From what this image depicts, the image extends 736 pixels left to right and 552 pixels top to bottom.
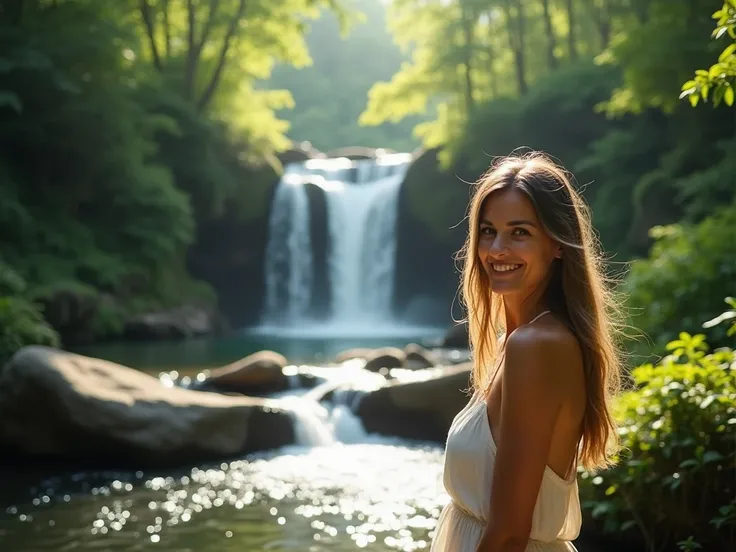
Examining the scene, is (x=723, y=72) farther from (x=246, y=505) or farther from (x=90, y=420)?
(x=90, y=420)

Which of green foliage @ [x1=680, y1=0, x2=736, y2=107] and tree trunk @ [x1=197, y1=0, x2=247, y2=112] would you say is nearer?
green foliage @ [x1=680, y1=0, x2=736, y2=107]

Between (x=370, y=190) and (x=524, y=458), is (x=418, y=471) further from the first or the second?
(x=370, y=190)

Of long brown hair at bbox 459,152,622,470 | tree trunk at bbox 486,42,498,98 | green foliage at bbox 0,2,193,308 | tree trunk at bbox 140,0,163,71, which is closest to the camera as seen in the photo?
long brown hair at bbox 459,152,622,470

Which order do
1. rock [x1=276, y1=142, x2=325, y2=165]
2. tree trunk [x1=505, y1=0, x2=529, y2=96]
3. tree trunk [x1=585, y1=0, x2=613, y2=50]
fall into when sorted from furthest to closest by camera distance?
rock [x1=276, y1=142, x2=325, y2=165] → tree trunk [x1=505, y1=0, x2=529, y2=96] → tree trunk [x1=585, y1=0, x2=613, y2=50]

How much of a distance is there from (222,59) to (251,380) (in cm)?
1630

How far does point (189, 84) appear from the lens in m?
25.8

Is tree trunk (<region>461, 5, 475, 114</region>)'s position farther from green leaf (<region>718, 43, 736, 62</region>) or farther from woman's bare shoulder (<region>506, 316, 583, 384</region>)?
woman's bare shoulder (<region>506, 316, 583, 384</region>)

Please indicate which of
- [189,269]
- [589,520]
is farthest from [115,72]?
[589,520]

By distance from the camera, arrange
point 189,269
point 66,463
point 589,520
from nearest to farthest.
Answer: point 589,520, point 66,463, point 189,269

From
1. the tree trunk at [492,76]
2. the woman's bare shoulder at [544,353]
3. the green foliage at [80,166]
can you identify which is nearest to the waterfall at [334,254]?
the green foliage at [80,166]

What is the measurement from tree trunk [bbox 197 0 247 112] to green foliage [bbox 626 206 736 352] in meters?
18.6

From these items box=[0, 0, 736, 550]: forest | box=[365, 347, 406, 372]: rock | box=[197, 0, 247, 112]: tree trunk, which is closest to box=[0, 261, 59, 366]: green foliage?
box=[0, 0, 736, 550]: forest

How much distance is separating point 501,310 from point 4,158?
20.0 metres

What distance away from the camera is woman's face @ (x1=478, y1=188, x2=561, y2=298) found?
6.17 feet
